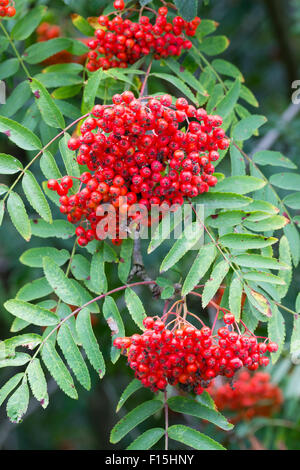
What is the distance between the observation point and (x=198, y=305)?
338cm

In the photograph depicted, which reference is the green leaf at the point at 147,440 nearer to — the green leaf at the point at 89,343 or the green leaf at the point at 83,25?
the green leaf at the point at 89,343

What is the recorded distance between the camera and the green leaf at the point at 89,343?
1.91 m

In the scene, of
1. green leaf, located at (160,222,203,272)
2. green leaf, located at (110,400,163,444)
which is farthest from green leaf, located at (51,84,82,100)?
green leaf, located at (110,400,163,444)

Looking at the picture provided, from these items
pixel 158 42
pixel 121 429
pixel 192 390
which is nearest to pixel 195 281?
pixel 192 390

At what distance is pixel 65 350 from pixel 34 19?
1.60 metres

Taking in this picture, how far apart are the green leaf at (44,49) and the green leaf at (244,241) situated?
1.27 metres

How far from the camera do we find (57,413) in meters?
4.88

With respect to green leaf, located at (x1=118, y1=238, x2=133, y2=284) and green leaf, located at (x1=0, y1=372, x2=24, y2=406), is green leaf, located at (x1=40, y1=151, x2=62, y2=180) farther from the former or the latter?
green leaf, located at (x1=0, y1=372, x2=24, y2=406)

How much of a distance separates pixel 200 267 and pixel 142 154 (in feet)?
1.50

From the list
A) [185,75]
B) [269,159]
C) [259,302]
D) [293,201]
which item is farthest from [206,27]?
[259,302]

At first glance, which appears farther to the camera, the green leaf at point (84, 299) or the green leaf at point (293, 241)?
the green leaf at point (293, 241)

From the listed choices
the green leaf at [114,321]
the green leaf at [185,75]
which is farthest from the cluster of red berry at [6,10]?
the green leaf at [114,321]

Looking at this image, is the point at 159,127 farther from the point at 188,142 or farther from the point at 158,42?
the point at 158,42

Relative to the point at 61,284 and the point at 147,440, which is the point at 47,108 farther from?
the point at 147,440
